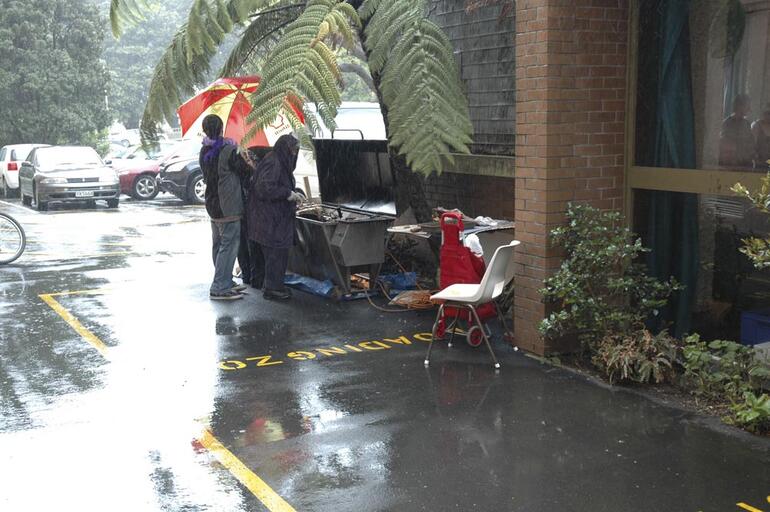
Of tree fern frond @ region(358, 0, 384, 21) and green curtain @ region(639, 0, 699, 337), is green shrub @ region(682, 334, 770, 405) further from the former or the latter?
tree fern frond @ region(358, 0, 384, 21)

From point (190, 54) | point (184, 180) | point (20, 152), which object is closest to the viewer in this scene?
point (190, 54)

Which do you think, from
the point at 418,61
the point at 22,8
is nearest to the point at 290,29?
the point at 418,61

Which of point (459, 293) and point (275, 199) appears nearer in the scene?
point (459, 293)

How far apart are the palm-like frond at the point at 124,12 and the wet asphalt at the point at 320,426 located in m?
3.19

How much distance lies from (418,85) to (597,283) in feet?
7.82

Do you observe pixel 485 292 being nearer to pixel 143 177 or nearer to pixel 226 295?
pixel 226 295

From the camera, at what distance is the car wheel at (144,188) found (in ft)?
81.7

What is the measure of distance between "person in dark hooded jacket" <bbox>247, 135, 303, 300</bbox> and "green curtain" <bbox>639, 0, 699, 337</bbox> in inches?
157

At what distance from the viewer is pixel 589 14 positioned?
7230 millimetres

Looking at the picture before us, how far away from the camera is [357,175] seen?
38.0ft

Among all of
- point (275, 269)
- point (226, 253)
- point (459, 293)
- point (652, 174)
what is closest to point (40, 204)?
point (226, 253)

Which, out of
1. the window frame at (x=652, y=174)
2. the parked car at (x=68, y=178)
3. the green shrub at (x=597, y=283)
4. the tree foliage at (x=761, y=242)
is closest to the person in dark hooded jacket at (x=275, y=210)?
the green shrub at (x=597, y=283)

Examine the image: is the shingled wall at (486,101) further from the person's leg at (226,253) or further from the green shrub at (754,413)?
the green shrub at (754,413)

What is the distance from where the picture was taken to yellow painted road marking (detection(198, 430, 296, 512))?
189 inches
